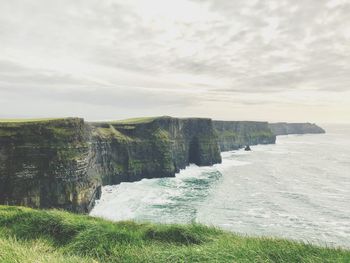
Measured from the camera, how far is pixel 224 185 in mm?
68125

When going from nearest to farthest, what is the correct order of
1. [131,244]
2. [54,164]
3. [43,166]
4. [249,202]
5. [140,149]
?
1. [131,244]
2. [43,166]
3. [54,164]
4. [249,202]
5. [140,149]

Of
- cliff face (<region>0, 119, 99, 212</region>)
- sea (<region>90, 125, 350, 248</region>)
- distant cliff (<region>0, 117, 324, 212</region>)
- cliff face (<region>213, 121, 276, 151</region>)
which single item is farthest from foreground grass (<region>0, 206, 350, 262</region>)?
cliff face (<region>213, 121, 276, 151</region>)

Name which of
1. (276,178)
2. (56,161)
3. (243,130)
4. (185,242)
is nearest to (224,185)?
(276,178)

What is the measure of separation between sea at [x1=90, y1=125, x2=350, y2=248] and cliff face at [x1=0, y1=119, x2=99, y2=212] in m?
5.16

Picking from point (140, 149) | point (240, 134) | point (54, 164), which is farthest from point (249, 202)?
point (240, 134)

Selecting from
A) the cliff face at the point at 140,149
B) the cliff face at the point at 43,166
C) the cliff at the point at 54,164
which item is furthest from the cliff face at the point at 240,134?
the cliff face at the point at 43,166

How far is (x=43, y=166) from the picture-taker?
143 feet

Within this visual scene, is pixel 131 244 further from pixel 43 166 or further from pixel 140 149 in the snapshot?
pixel 140 149

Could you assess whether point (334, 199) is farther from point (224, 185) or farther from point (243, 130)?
point (243, 130)

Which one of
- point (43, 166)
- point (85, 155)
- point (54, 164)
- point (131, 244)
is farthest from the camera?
point (85, 155)

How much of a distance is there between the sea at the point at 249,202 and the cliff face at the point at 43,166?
5.16 metres

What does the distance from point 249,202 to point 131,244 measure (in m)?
44.8

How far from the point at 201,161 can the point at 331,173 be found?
124 ft

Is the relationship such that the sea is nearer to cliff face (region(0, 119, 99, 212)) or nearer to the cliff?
the cliff
